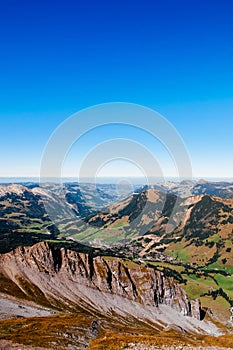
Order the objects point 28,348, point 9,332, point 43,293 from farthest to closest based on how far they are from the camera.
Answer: point 43,293 < point 9,332 < point 28,348

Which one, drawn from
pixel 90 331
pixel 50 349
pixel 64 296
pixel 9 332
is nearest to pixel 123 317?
pixel 64 296

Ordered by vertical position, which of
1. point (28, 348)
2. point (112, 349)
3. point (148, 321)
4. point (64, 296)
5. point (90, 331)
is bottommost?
point (148, 321)

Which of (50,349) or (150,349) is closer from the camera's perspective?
(150,349)

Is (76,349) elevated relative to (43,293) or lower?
elevated

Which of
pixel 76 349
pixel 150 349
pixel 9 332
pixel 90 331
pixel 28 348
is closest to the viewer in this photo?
pixel 150 349

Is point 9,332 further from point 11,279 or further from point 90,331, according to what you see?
point 11,279

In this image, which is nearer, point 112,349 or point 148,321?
point 112,349

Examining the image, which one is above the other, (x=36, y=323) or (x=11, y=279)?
(x=36, y=323)

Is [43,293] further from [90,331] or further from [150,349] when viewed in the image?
[150,349]

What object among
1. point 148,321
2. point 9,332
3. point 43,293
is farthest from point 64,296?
point 9,332
